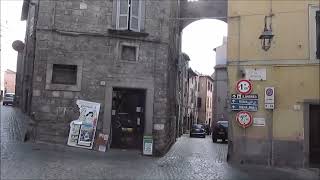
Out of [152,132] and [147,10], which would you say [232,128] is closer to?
[152,132]

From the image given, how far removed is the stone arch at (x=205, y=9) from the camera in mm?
23781

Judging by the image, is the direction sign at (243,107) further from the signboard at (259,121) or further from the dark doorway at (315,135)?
the dark doorway at (315,135)

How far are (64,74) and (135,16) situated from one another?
3489 millimetres

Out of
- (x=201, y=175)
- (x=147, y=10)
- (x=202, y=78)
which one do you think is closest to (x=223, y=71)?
(x=202, y=78)

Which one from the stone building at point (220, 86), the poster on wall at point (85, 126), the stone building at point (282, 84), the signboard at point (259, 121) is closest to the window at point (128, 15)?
the poster on wall at point (85, 126)

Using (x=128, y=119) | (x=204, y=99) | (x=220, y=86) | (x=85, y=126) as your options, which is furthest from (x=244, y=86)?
(x=204, y=99)

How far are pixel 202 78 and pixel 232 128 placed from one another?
2099 inches

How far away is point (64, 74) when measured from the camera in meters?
17.9

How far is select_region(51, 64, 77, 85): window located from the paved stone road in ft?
7.82

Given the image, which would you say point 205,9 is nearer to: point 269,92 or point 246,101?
point 246,101

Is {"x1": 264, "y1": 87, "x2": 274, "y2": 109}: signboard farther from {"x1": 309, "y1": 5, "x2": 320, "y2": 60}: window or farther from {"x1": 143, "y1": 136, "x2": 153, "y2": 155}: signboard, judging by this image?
{"x1": 143, "y1": 136, "x2": 153, "y2": 155}: signboard

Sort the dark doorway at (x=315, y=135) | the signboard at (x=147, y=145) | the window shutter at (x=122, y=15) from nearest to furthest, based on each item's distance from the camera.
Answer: the dark doorway at (x=315, y=135) → the signboard at (x=147, y=145) → the window shutter at (x=122, y=15)

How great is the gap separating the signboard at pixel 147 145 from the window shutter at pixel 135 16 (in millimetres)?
4159

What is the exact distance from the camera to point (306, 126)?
15898 mm
